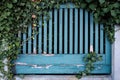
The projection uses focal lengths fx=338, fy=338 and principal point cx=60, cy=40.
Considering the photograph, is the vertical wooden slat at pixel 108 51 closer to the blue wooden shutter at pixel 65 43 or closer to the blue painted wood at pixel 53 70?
the blue wooden shutter at pixel 65 43

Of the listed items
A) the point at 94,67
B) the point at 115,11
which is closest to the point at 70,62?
the point at 94,67

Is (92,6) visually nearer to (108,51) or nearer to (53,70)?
(108,51)

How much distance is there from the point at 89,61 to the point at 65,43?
0.46 m

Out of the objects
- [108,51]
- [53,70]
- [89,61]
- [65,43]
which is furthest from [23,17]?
[108,51]

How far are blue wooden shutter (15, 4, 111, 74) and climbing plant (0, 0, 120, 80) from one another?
0.43ft

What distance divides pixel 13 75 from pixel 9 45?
48cm

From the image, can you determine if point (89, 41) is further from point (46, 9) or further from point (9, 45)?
point (9, 45)

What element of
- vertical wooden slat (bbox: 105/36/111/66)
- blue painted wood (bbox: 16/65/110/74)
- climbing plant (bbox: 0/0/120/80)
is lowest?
blue painted wood (bbox: 16/65/110/74)

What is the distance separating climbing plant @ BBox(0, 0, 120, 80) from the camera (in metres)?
4.88

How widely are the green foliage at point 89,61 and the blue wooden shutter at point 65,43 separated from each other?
82 mm

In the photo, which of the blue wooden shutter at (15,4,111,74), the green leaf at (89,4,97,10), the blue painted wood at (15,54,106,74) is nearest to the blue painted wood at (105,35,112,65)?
the blue wooden shutter at (15,4,111,74)

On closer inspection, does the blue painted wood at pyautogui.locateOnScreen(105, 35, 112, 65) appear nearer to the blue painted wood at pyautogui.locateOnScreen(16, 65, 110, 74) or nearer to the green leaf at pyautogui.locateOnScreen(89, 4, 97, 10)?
the blue painted wood at pyautogui.locateOnScreen(16, 65, 110, 74)

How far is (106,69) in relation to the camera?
517cm

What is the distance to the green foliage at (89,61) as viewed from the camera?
16.6 ft
